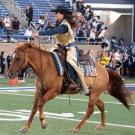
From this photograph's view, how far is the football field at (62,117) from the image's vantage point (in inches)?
468

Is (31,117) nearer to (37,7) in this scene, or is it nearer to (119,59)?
(119,59)

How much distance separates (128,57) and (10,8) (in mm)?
8023

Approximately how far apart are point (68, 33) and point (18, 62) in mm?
1183

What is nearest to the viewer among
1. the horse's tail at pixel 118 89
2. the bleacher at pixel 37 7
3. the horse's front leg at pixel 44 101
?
the horse's front leg at pixel 44 101

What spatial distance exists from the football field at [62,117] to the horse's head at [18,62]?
3.76 ft

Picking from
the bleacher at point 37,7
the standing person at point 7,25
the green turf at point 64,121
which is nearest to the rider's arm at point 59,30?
the green turf at point 64,121

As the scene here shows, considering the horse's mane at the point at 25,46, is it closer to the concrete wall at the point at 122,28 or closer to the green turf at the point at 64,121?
the green turf at the point at 64,121

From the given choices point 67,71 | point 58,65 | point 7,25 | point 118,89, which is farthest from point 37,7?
point 58,65

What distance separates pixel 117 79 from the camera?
516 inches

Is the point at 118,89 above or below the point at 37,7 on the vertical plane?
below

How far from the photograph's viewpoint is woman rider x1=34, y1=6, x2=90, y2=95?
11.6m

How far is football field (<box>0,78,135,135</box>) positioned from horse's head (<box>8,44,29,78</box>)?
1.15 m

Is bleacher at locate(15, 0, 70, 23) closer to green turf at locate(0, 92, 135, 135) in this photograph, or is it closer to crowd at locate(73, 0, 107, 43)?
crowd at locate(73, 0, 107, 43)

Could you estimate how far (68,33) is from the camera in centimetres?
1175
